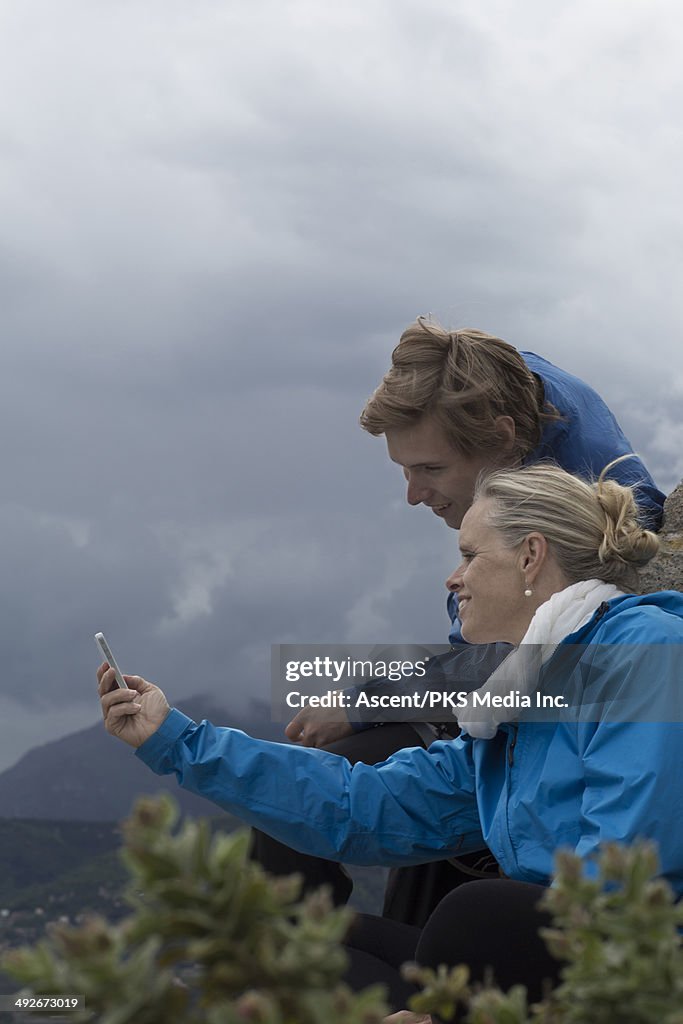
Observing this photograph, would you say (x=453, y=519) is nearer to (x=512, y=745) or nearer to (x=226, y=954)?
(x=512, y=745)

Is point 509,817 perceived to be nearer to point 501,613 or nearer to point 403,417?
point 501,613

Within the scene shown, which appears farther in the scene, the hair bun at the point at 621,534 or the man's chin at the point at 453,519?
the man's chin at the point at 453,519

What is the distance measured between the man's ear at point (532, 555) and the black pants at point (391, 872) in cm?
133

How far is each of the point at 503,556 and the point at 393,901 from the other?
5.79 feet

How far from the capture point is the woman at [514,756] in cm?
295

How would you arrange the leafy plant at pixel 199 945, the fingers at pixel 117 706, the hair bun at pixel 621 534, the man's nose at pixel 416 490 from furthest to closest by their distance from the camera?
1. the man's nose at pixel 416 490
2. the fingers at pixel 117 706
3. the hair bun at pixel 621 534
4. the leafy plant at pixel 199 945

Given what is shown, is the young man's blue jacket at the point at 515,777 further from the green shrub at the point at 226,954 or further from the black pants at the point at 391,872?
the green shrub at the point at 226,954

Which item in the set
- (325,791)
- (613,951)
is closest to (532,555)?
(325,791)

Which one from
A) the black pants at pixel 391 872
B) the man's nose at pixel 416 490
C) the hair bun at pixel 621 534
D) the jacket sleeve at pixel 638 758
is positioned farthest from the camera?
the man's nose at pixel 416 490

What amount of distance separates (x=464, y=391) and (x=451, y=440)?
0.21 m

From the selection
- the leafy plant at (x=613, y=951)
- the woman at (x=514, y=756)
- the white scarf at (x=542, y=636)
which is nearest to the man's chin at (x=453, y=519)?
the woman at (x=514, y=756)

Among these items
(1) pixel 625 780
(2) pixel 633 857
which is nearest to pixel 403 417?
(1) pixel 625 780

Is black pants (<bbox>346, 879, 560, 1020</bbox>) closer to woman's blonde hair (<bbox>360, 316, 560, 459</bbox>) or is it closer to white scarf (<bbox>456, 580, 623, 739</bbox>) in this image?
white scarf (<bbox>456, 580, 623, 739</bbox>)

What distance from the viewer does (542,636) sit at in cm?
333
